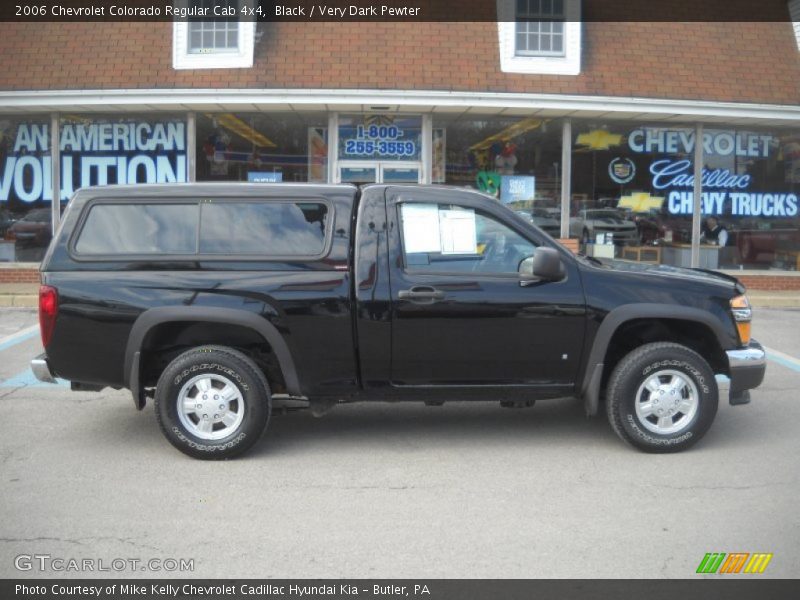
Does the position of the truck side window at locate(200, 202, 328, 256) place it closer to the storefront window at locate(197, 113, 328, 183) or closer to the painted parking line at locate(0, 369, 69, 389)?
the painted parking line at locate(0, 369, 69, 389)

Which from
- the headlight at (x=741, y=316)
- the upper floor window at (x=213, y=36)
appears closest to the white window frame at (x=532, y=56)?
the upper floor window at (x=213, y=36)

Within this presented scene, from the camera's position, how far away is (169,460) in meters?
5.98

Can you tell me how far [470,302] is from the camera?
5.95 metres

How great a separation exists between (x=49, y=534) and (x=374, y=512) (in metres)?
1.76

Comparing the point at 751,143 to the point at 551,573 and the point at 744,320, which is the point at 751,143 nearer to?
the point at 744,320

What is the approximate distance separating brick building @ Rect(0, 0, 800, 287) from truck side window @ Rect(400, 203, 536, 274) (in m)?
8.33

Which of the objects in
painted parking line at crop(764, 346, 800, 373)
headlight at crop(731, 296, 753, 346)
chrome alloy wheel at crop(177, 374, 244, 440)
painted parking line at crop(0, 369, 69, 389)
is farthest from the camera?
painted parking line at crop(764, 346, 800, 373)

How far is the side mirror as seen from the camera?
228 inches

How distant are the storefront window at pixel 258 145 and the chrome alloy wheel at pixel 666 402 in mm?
10160

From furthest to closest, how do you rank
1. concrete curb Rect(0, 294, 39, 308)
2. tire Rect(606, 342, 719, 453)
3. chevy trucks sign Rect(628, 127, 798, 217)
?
chevy trucks sign Rect(628, 127, 798, 217), concrete curb Rect(0, 294, 39, 308), tire Rect(606, 342, 719, 453)

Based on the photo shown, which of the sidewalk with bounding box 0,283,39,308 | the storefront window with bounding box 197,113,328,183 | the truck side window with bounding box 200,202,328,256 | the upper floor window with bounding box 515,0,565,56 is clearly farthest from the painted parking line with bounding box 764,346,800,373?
the sidewalk with bounding box 0,283,39,308

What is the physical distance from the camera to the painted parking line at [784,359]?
30.8 ft

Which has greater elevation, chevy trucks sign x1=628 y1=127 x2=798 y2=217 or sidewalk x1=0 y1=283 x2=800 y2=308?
chevy trucks sign x1=628 y1=127 x2=798 y2=217

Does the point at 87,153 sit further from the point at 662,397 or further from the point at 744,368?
the point at 744,368
